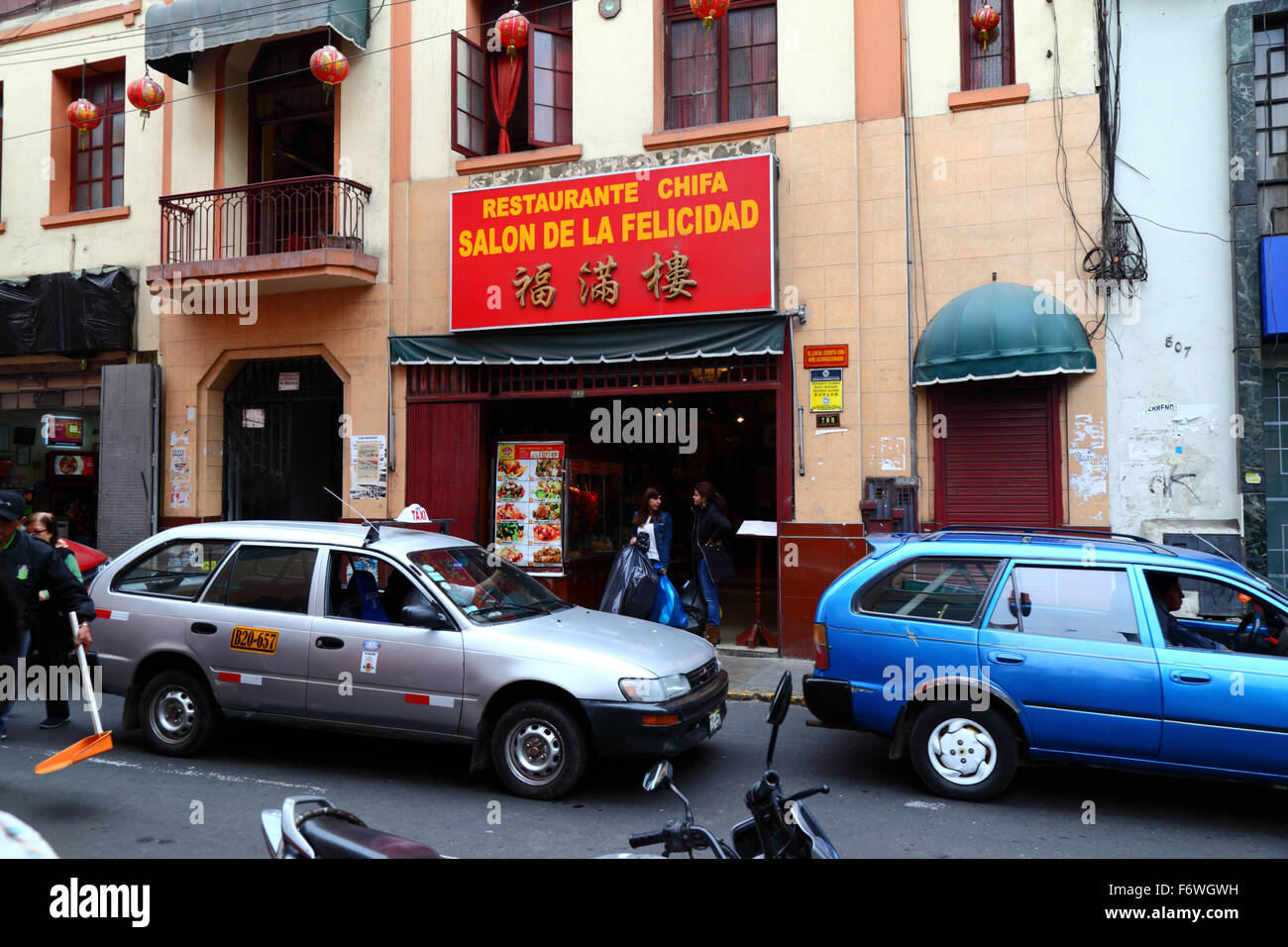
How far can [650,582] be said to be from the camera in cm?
980

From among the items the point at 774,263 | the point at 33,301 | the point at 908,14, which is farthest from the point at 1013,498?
the point at 33,301

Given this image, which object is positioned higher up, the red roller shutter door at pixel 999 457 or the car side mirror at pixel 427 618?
the red roller shutter door at pixel 999 457

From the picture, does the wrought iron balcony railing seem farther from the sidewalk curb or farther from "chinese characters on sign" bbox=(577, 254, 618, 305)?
the sidewalk curb

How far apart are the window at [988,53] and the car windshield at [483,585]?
7.62 m

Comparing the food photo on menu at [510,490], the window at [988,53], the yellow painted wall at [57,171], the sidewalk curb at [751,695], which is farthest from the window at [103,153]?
the window at [988,53]

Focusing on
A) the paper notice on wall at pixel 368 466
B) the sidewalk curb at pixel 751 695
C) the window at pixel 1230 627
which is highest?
the paper notice on wall at pixel 368 466

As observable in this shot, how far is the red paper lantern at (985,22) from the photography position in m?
10.1

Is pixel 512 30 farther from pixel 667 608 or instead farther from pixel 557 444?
pixel 667 608

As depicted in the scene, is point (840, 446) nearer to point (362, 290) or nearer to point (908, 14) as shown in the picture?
point (908, 14)

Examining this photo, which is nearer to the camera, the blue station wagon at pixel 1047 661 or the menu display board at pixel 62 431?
the blue station wagon at pixel 1047 661

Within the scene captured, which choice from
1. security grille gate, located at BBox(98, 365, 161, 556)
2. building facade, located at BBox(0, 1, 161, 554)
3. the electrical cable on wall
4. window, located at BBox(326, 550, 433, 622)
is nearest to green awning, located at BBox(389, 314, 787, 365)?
the electrical cable on wall

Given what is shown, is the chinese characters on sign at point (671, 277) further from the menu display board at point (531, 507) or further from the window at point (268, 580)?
the window at point (268, 580)

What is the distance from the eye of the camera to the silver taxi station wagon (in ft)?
19.6

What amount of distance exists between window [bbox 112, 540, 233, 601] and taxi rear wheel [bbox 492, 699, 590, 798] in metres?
2.70
